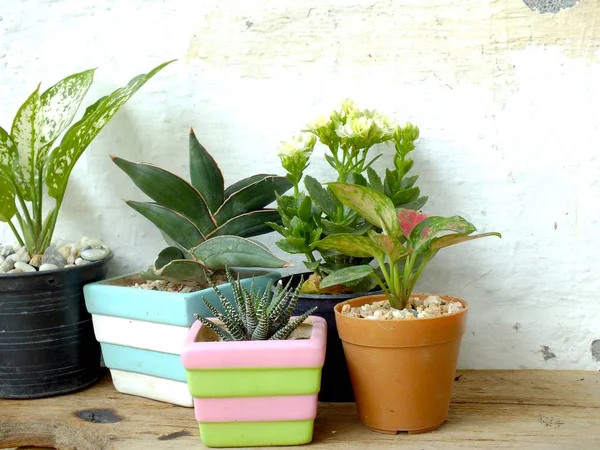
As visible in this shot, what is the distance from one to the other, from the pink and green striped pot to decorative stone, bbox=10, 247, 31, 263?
42 cm

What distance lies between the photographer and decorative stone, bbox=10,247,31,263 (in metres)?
1.16

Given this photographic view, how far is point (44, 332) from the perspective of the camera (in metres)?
1.13

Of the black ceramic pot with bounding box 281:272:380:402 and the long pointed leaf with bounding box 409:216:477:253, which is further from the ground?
the long pointed leaf with bounding box 409:216:477:253

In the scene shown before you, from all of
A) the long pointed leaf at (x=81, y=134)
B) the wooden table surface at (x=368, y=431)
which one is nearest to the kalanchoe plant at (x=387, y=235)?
the wooden table surface at (x=368, y=431)

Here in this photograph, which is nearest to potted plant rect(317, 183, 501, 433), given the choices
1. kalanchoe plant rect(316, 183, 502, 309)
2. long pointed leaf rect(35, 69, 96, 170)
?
kalanchoe plant rect(316, 183, 502, 309)

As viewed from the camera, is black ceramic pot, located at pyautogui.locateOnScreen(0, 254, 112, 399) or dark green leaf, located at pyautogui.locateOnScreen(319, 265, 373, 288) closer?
dark green leaf, located at pyautogui.locateOnScreen(319, 265, 373, 288)

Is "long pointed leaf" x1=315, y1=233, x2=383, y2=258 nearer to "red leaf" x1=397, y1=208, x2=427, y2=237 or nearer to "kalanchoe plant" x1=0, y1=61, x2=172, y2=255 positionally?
"red leaf" x1=397, y1=208, x2=427, y2=237

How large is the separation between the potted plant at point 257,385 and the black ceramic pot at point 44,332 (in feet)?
1.05

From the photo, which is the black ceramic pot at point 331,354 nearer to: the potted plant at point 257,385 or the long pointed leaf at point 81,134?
the potted plant at point 257,385

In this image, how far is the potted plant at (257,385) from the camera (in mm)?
892

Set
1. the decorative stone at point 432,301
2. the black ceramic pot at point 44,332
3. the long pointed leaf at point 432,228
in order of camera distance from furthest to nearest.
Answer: the black ceramic pot at point 44,332 < the decorative stone at point 432,301 < the long pointed leaf at point 432,228

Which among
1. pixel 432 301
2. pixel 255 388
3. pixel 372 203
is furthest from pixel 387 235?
pixel 255 388

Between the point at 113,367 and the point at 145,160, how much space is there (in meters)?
0.38

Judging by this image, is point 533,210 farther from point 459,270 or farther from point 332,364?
point 332,364
